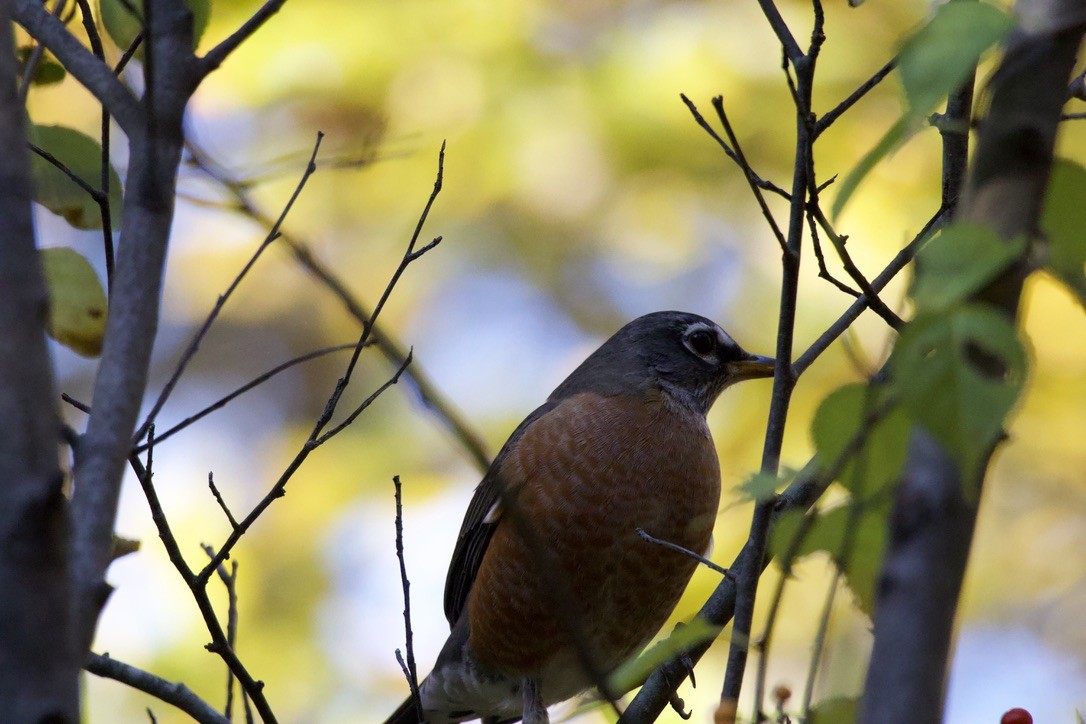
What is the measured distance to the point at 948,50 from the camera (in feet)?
3.25

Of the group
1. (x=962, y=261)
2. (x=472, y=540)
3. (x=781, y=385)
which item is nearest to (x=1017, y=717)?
(x=781, y=385)

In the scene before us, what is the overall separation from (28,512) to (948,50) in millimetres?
929

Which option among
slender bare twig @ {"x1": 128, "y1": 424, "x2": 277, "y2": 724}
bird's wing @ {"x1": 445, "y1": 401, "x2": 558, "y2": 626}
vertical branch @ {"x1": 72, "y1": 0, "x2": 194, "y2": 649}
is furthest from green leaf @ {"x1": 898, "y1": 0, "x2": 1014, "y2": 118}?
bird's wing @ {"x1": 445, "y1": 401, "x2": 558, "y2": 626}

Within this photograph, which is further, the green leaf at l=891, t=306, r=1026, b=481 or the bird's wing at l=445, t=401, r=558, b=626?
the bird's wing at l=445, t=401, r=558, b=626

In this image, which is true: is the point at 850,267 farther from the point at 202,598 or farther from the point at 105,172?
the point at 202,598

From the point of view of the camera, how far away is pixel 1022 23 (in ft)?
3.16

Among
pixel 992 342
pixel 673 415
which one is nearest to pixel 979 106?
pixel 992 342

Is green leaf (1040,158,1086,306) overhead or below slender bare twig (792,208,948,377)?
below

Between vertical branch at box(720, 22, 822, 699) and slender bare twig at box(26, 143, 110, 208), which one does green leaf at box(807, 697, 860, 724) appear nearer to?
vertical branch at box(720, 22, 822, 699)

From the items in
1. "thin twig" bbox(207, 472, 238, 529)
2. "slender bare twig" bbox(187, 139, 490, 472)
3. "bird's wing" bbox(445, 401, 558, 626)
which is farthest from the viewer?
"bird's wing" bbox(445, 401, 558, 626)

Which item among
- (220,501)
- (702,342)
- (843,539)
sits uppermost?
(702,342)

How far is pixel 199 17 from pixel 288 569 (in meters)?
5.99

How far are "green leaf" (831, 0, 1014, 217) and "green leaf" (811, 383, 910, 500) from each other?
0.77ft

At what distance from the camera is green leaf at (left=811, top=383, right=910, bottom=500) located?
1.18 meters
